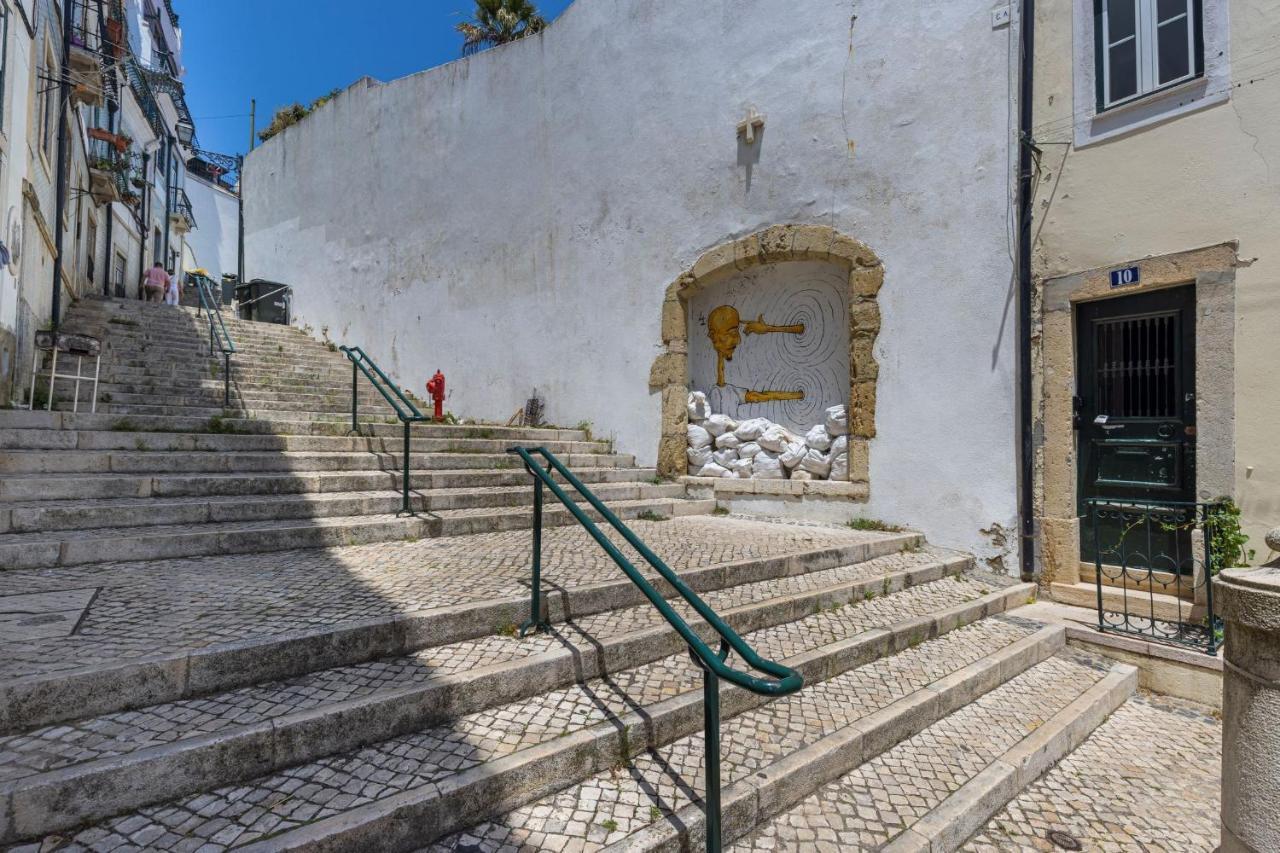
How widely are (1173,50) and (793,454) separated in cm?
418

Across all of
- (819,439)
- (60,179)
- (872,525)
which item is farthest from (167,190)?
(872,525)

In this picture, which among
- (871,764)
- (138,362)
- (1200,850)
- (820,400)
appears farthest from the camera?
(138,362)

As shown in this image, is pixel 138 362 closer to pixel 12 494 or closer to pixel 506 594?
pixel 12 494

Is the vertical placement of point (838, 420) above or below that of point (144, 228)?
below

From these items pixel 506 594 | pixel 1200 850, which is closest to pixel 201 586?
pixel 506 594

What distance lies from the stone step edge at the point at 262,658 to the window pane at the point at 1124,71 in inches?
199

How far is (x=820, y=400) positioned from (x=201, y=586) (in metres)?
5.37

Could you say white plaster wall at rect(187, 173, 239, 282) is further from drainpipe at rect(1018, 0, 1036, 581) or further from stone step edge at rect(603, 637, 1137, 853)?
stone step edge at rect(603, 637, 1137, 853)

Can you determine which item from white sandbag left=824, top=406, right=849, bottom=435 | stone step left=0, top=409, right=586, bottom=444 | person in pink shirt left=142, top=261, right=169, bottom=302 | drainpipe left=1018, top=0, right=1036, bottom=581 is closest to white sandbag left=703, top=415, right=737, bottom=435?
white sandbag left=824, top=406, right=849, bottom=435

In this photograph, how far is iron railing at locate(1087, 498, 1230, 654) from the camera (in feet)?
13.9

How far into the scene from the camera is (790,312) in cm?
689

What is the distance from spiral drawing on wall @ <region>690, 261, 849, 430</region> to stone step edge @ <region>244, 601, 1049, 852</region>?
3677 mm

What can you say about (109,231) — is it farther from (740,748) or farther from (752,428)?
(740,748)

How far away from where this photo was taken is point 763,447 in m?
6.84
